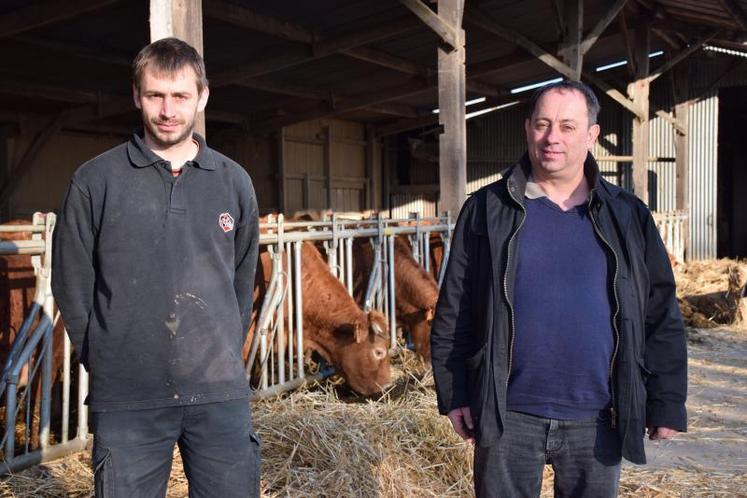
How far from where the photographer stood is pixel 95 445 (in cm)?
193

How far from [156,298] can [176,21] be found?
76.9 inches

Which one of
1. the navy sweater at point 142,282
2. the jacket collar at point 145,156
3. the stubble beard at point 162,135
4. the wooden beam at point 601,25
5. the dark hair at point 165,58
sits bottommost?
the navy sweater at point 142,282

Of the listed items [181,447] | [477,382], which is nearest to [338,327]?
[477,382]

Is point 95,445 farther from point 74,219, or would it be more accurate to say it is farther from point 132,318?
point 74,219

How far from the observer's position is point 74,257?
1.94m

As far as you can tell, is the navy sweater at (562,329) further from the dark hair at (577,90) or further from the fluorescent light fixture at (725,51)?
the fluorescent light fixture at (725,51)

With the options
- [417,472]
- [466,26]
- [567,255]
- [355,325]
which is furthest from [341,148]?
[567,255]

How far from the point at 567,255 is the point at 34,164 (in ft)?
40.2

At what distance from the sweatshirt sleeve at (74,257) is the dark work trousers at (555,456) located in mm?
1197

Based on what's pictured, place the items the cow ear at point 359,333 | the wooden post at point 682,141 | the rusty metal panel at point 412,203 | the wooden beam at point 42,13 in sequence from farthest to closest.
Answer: the rusty metal panel at point 412,203
the wooden post at point 682,141
the wooden beam at point 42,13
the cow ear at point 359,333

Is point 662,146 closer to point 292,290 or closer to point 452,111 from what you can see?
point 452,111

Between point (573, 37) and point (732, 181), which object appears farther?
point (732, 181)

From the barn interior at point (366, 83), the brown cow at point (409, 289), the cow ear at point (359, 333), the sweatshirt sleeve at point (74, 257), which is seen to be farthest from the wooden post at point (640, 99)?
the sweatshirt sleeve at point (74, 257)

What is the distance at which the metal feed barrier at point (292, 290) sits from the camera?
17.0 feet
